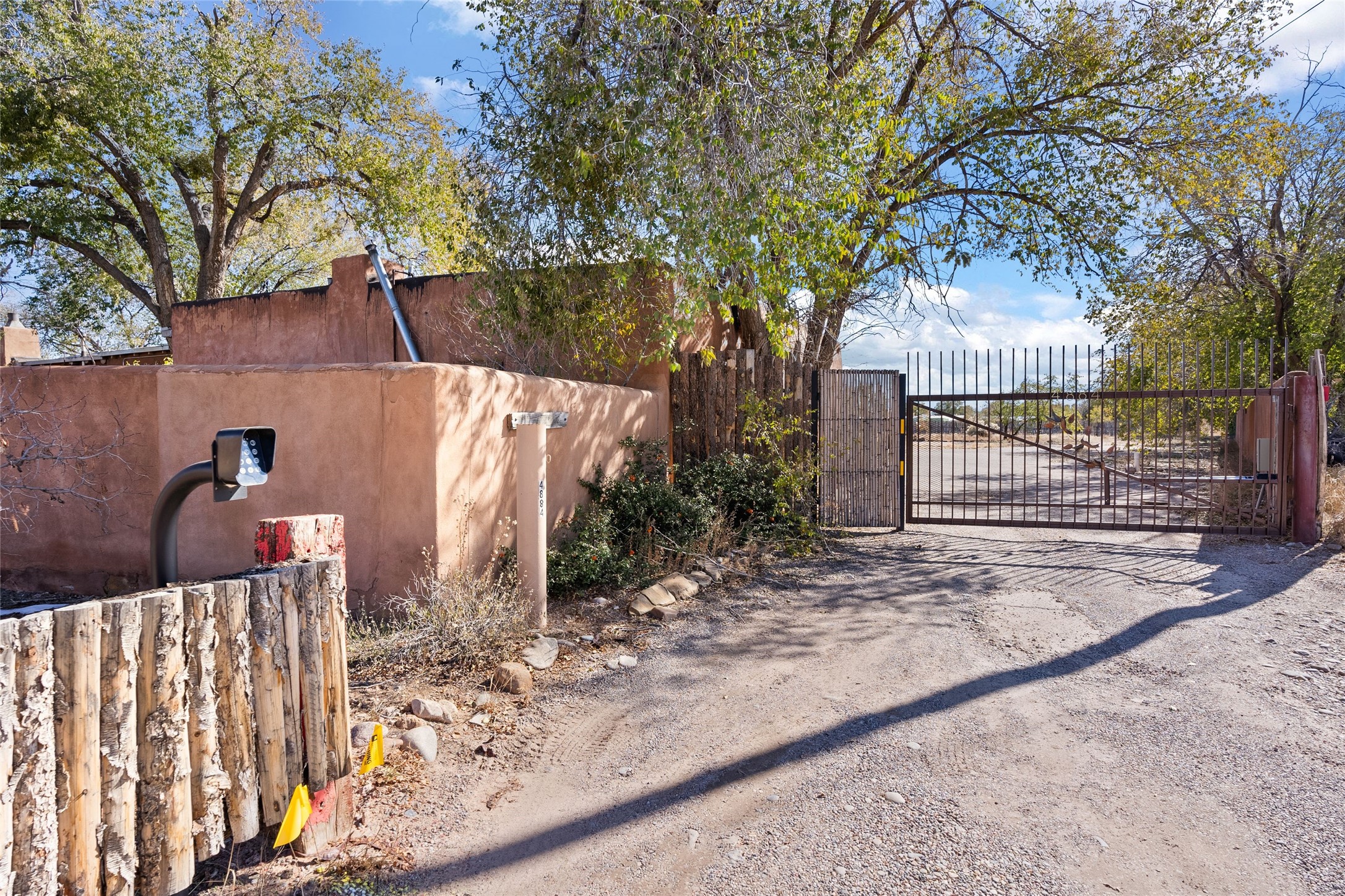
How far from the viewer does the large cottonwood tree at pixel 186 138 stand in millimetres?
12945

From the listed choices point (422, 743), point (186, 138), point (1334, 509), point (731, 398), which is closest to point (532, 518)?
point (422, 743)

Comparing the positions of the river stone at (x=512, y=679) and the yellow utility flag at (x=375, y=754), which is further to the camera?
the river stone at (x=512, y=679)

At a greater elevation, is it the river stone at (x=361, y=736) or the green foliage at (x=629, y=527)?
the green foliage at (x=629, y=527)

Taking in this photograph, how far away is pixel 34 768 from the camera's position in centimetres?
195

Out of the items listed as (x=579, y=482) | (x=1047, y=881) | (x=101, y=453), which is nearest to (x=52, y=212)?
(x=101, y=453)

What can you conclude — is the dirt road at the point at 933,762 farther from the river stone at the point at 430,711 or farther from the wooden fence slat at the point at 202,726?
the wooden fence slat at the point at 202,726

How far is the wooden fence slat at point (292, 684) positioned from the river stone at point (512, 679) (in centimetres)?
181

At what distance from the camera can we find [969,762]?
11.5 ft

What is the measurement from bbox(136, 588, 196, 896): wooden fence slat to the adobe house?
2.97 meters

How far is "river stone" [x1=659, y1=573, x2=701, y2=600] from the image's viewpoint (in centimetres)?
644

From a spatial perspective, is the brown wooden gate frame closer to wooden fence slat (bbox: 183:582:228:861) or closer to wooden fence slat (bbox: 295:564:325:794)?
wooden fence slat (bbox: 295:564:325:794)

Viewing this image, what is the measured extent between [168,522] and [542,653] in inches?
106

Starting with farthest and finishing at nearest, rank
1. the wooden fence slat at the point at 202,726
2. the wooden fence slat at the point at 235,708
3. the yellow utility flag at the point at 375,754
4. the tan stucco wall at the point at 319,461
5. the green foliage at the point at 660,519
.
A: the green foliage at the point at 660,519 → the tan stucco wall at the point at 319,461 → the yellow utility flag at the point at 375,754 → the wooden fence slat at the point at 235,708 → the wooden fence slat at the point at 202,726

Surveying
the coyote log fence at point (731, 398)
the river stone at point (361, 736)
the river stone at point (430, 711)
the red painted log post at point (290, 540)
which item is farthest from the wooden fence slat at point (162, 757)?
the coyote log fence at point (731, 398)
